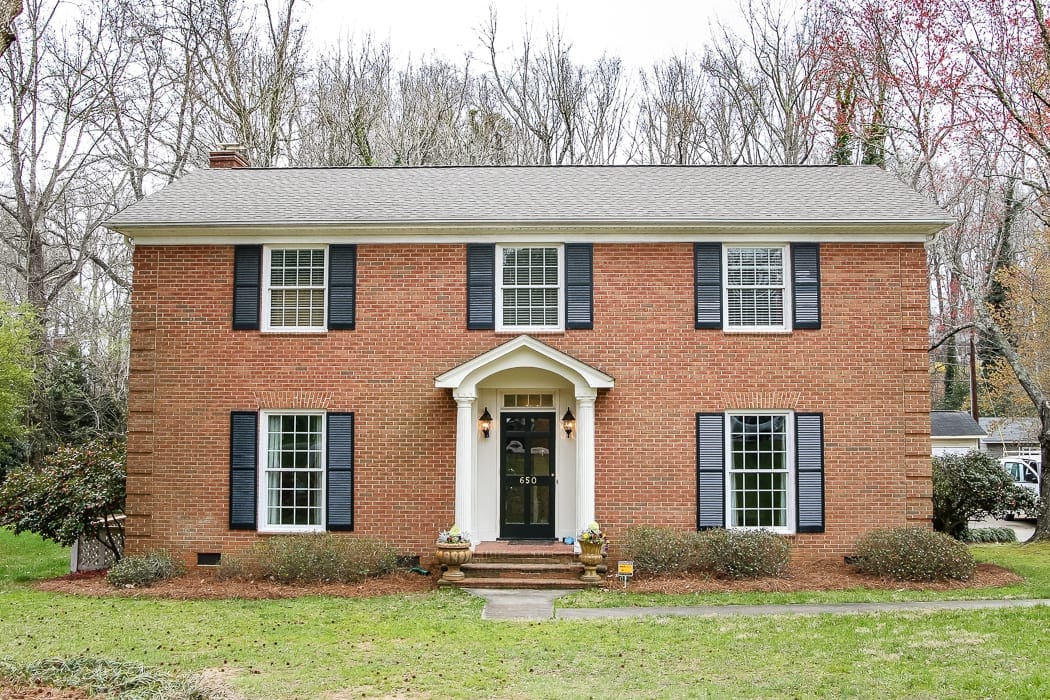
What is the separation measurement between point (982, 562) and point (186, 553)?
13565 mm

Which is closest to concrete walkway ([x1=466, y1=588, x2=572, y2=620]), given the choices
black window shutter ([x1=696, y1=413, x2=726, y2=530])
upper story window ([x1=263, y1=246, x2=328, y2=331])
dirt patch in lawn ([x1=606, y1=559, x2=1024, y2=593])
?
dirt patch in lawn ([x1=606, y1=559, x2=1024, y2=593])

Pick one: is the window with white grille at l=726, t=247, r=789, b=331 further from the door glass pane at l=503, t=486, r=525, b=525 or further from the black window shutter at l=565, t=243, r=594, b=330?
the door glass pane at l=503, t=486, r=525, b=525

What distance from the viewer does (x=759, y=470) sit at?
1530cm

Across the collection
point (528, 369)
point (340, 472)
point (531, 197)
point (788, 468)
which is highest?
point (531, 197)

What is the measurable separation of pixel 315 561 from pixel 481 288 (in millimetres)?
5114

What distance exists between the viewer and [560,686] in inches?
341

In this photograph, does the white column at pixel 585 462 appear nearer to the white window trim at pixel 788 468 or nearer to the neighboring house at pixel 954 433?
the white window trim at pixel 788 468

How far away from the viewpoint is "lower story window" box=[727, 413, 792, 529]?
50.3 ft

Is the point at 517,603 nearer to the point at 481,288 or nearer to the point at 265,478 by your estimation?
the point at 265,478

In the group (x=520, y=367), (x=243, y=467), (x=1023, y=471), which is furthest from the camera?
(x=1023, y=471)

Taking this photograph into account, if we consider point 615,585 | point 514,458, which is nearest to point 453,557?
point 514,458

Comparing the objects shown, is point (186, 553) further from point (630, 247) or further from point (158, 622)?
point (630, 247)

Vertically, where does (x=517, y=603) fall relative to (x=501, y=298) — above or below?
below

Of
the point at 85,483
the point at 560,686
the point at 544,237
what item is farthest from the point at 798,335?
the point at 85,483
